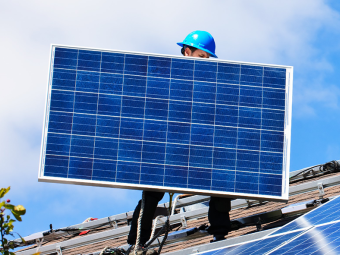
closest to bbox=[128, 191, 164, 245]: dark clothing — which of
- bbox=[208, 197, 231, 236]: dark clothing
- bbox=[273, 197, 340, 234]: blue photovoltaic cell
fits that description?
bbox=[208, 197, 231, 236]: dark clothing

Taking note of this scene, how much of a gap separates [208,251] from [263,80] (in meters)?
2.96

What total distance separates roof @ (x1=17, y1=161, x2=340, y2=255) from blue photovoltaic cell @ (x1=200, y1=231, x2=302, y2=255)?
377mm

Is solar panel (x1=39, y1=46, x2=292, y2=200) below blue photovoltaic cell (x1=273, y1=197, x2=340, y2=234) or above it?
above

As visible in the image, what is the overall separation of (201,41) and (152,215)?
297 cm

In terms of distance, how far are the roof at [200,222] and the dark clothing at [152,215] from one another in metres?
0.47

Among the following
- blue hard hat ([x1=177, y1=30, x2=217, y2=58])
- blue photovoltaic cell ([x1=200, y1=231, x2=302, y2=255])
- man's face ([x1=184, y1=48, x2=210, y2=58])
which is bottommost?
blue photovoltaic cell ([x1=200, y1=231, x2=302, y2=255])

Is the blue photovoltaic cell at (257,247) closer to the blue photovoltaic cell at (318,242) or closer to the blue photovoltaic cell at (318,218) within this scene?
the blue photovoltaic cell at (318,242)

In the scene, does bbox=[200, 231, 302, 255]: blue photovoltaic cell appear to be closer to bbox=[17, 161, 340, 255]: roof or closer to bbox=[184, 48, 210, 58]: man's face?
bbox=[17, 161, 340, 255]: roof

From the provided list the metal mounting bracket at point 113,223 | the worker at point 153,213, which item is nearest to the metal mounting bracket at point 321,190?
the worker at point 153,213

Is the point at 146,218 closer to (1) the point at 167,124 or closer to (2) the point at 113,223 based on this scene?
(1) the point at 167,124

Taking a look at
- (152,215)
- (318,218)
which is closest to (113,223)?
(152,215)

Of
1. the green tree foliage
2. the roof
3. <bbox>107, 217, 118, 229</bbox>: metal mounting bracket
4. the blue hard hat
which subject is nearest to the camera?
the green tree foliage

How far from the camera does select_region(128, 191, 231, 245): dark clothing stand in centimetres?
946

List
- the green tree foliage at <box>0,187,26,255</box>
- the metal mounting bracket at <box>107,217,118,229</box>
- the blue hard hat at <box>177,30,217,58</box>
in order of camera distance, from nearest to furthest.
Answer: the green tree foliage at <box>0,187,26,255</box> < the blue hard hat at <box>177,30,217,58</box> < the metal mounting bracket at <box>107,217,118,229</box>
